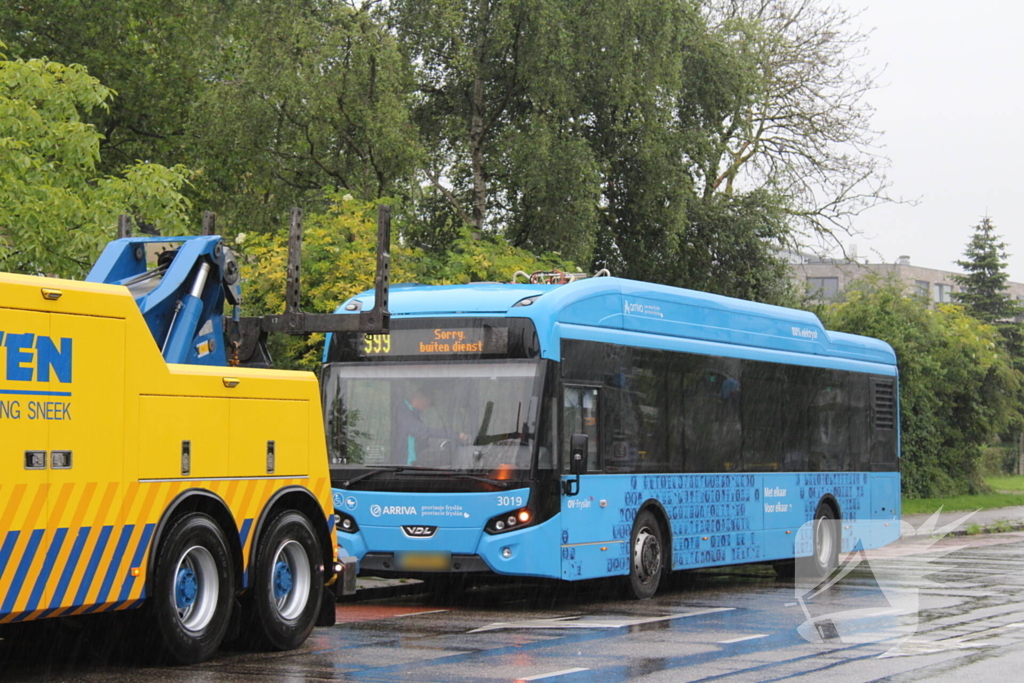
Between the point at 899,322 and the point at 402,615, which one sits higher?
the point at 899,322

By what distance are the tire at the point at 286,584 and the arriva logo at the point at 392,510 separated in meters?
2.56

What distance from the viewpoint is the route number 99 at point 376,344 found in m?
14.1

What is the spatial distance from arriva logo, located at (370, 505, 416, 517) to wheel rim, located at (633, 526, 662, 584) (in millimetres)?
2558

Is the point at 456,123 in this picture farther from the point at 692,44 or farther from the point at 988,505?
the point at 988,505

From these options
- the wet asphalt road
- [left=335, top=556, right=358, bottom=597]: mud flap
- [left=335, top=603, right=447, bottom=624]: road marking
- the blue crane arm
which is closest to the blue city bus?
[left=335, top=603, right=447, bottom=624]: road marking

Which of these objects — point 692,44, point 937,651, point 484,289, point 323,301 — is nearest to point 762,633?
point 937,651

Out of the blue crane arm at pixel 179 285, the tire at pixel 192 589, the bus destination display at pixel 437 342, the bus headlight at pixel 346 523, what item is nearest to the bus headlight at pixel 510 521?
the bus headlight at pixel 346 523

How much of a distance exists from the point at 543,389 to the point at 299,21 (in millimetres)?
15142

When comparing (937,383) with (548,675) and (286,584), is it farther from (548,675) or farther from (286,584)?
(548,675)

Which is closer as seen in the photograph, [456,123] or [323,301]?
[323,301]

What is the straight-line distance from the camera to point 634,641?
11.2m

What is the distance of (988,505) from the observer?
1436 inches

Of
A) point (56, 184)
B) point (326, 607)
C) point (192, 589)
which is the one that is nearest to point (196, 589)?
point (192, 589)

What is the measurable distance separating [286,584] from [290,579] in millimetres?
83
